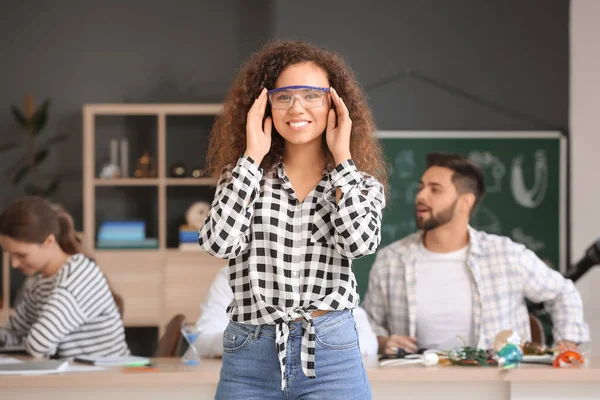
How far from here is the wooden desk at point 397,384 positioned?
288 centimetres

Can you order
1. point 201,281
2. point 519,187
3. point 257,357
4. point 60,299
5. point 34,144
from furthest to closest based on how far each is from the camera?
point 34,144
point 201,281
point 519,187
point 60,299
point 257,357

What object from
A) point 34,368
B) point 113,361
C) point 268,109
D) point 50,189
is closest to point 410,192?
point 50,189

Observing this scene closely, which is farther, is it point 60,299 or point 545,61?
point 545,61

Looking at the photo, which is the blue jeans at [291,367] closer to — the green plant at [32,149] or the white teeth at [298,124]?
the white teeth at [298,124]

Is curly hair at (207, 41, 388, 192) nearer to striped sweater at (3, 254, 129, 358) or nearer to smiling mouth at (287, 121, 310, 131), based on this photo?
smiling mouth at (287, 121, 310, 131)

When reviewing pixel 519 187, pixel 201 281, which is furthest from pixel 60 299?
pixel 519 187

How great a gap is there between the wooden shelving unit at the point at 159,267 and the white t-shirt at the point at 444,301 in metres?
2.36

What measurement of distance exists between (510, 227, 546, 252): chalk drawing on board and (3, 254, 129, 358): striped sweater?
268 cm

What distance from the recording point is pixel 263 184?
1.85 m

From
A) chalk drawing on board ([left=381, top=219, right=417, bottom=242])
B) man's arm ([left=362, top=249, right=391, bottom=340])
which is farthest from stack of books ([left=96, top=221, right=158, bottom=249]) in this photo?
man's arm ([left=362, top=249, right=391, bottom=340])

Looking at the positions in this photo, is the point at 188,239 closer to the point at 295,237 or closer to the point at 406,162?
the point at 406,162

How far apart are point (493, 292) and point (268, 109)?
6.47ft

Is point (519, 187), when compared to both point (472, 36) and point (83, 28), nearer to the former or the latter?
point (472, 36)

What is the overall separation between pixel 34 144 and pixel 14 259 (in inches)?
110
